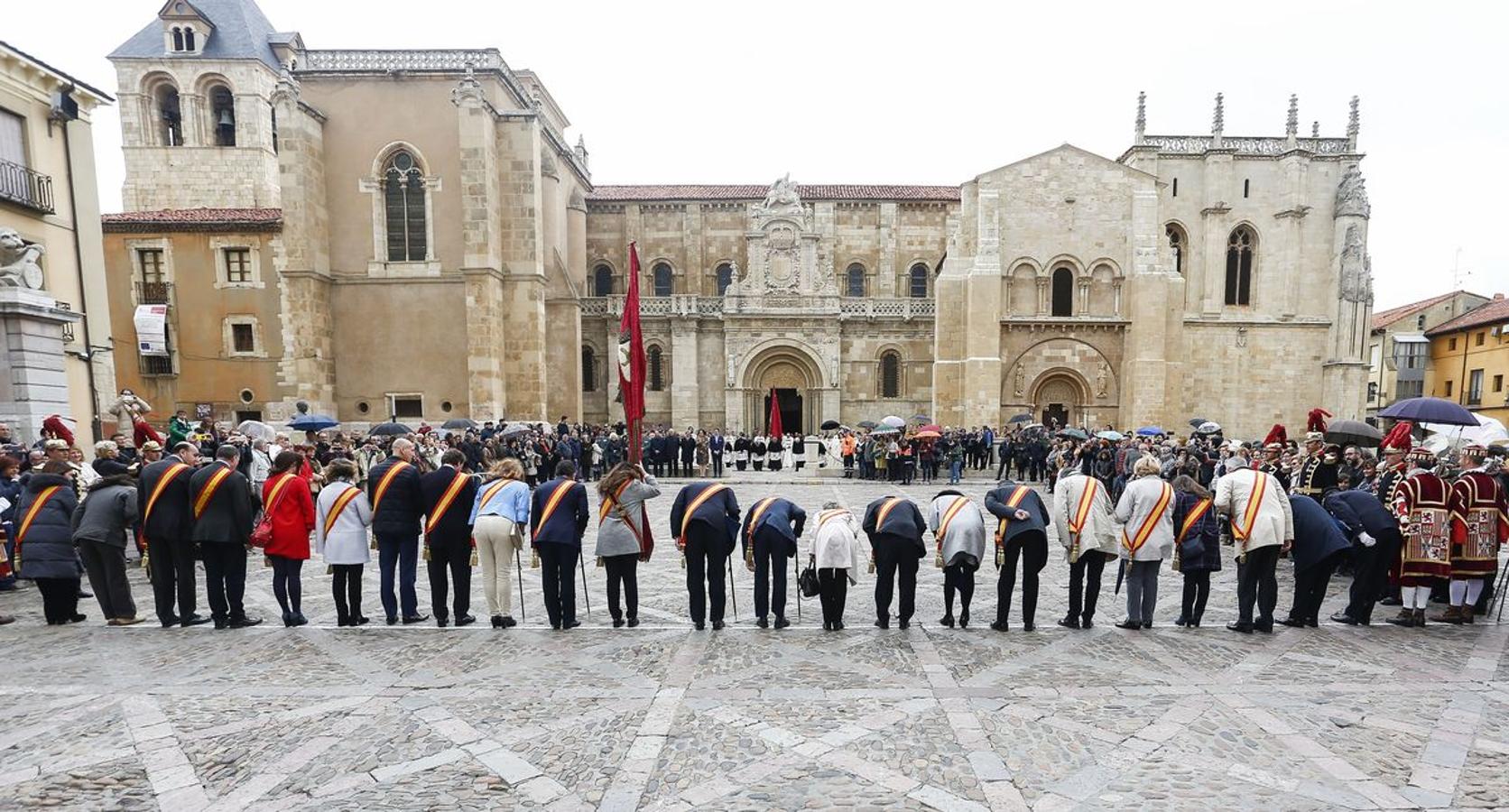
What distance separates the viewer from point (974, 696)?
5113 mm

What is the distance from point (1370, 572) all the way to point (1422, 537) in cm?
57

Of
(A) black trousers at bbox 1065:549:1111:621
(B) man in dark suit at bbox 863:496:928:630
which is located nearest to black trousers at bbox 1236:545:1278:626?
(A) black trousers at bbox 1065:549:1111:621

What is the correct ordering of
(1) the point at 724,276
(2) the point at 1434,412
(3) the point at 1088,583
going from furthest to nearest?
(1) the point at 724,276 < (2) the point at 1434,412 < (3) the point at 1088,583

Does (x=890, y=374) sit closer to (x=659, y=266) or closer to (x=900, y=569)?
(x=659, y=266)

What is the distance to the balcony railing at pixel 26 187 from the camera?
46.2 ft

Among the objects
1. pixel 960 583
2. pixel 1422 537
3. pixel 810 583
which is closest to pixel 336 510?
pixel 810 583

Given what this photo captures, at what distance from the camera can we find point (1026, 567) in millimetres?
6426

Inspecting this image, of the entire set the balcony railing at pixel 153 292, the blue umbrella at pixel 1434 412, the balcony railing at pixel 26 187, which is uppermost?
the balcony railing at pixel 26 187

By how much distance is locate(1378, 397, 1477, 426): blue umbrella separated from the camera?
31.9 feet

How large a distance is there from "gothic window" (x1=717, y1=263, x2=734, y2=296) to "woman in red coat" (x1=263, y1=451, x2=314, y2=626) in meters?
28.3

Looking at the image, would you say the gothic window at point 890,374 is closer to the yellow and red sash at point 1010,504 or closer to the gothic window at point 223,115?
the yellow and red sash at point 1010,504

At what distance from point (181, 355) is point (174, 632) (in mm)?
20619

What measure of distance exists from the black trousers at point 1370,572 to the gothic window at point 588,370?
93.3 ft

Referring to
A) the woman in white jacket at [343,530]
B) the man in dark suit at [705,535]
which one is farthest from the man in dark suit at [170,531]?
the man in dark suit at [705,535]
